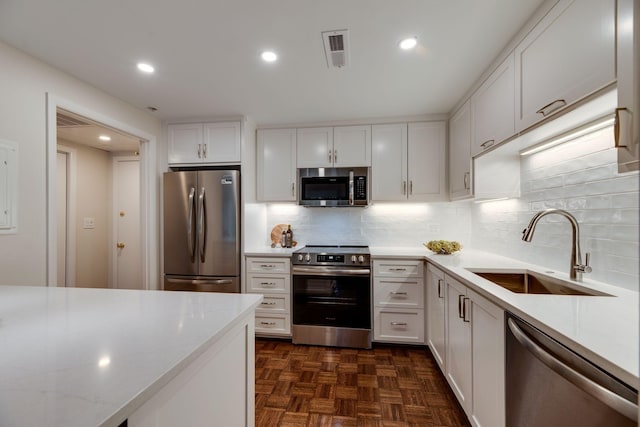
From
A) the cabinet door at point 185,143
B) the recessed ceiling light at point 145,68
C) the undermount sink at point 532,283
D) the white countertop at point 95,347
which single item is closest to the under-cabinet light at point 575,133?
the undermount sink at point 532,283

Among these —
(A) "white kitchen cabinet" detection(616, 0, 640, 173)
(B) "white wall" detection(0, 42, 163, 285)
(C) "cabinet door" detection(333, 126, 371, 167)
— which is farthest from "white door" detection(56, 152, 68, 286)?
(A) "white kitchen cabinet" detection(616, 0, 640, 173)

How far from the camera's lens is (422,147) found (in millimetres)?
2934

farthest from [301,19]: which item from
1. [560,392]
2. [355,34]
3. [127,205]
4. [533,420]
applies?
[127,205]

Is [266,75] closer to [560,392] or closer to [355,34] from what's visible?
[355,34]

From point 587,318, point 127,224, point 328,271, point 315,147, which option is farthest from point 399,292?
point 127,224

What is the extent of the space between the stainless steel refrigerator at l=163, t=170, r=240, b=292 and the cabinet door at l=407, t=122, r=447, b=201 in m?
1.78

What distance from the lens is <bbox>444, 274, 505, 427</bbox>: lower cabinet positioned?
126cm

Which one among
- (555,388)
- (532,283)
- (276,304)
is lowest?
(276,304)

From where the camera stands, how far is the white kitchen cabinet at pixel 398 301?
262 cm

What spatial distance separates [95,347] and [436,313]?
7.24ft

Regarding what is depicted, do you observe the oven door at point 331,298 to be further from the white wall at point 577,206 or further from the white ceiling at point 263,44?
the white ceiling at point 263,44

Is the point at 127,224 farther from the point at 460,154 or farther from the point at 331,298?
the point at 460,154

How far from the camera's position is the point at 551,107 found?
1308 millimetres

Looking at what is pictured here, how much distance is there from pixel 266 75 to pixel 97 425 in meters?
2.11
